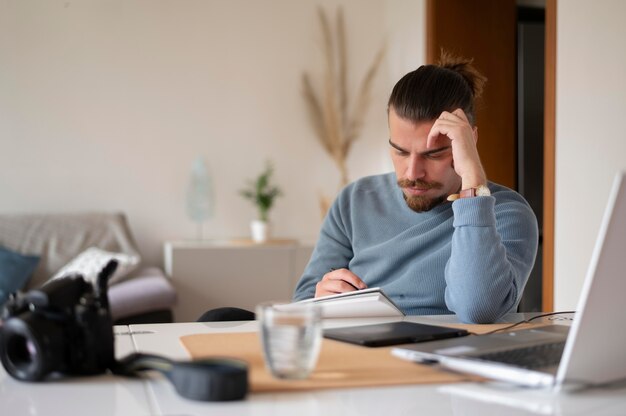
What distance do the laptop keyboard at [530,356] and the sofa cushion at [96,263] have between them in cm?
316

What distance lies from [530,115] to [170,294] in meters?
2.33

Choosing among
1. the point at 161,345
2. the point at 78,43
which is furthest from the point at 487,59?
the point at 161,345

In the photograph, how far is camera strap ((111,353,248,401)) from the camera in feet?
2.95

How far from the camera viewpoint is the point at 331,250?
2240 millimetres

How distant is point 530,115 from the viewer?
471 centimetres

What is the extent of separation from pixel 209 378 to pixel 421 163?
127cm

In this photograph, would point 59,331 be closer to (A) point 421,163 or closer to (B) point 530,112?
(A) point 421,163

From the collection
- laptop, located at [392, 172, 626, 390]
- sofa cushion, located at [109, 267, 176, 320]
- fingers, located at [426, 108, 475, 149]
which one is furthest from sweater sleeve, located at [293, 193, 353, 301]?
sofa cushion, located at [109, 267, 176, 320]

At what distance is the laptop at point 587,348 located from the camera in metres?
0.90

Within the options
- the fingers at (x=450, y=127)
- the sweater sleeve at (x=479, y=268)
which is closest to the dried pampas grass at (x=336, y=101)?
the fingers at (x=450, y=127)

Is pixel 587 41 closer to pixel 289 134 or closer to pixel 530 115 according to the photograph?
pixel 530 115

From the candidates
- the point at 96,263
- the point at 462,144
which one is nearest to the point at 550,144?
the point at 462,144

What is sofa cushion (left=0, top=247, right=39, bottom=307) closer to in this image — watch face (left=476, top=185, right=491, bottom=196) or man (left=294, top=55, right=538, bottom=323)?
man (left=294, top=55, right=538, bottom=323)

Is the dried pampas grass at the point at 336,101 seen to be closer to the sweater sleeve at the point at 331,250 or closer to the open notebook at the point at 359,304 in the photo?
the sweater sleeve at the point at 331,250
